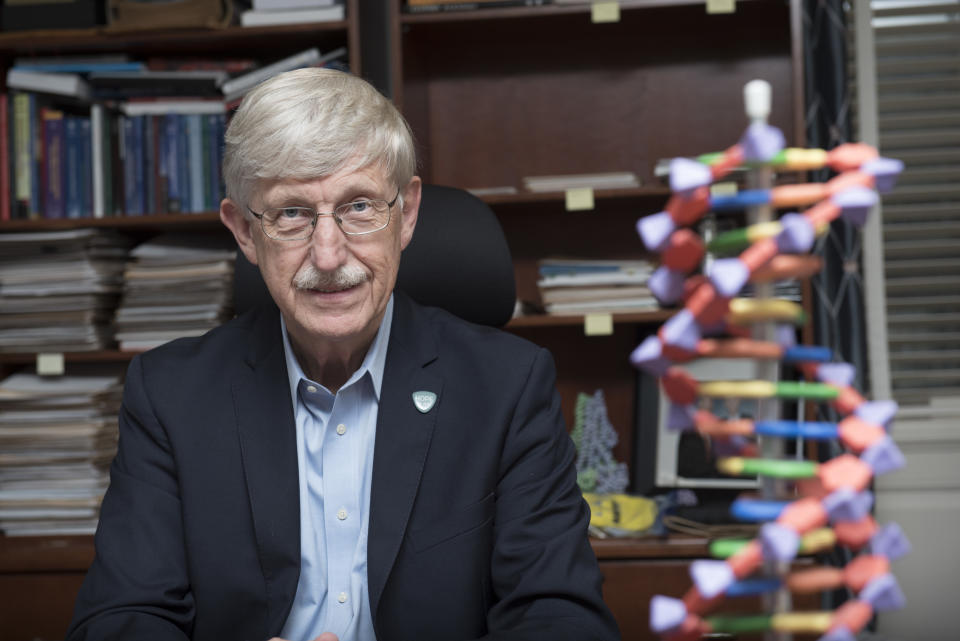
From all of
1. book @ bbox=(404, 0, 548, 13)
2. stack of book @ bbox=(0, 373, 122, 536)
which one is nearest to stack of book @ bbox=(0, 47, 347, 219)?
book @ bbox=(404, 0, 548, 13)

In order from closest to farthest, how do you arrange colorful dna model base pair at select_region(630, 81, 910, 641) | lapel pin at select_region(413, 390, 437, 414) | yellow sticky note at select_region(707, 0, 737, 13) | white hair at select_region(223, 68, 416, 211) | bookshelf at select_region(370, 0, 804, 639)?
colorful dna model base pair at select_region(630, 81, 910, 641), white hair at select_region(223, 68, 416, 211), lapel pin at select_region(413, 390, 437, 414), yellow sticky note at select_region(707, 0, 737, 13), bookshelf at select_region(370, 0, 804, 639)

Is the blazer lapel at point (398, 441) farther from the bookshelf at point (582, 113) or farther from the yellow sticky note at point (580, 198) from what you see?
the bookshelf at point (582, 113)

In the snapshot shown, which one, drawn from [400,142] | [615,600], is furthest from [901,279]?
[400,142]

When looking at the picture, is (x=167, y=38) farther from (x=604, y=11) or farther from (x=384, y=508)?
(x=384, y=508)

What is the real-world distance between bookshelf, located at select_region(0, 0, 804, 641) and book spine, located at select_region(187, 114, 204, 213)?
2.5 inches

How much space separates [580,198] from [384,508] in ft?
4.27

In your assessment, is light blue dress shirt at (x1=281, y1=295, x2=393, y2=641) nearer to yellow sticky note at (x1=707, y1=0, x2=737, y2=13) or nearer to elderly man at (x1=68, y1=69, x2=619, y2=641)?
elderly man at (x1=68, y1=69, x2=619, y2=641)

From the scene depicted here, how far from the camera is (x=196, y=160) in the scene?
2590 mm

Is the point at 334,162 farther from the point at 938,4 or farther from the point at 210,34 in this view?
the point at 938,4

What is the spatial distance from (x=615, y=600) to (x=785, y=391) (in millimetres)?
1821

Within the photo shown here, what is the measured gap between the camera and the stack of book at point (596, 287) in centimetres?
245

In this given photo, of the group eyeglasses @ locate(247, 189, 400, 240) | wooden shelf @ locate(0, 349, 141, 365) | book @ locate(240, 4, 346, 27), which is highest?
book @ locate(240, 4, 346, 27)

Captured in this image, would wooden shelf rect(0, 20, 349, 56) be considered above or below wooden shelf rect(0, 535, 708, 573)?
above

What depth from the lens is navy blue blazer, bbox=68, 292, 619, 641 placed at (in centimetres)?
125
